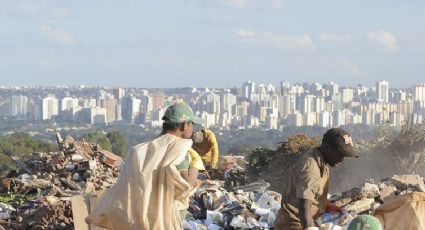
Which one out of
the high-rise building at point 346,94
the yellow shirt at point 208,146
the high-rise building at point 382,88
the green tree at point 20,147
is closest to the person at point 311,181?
the yellow shirt at point 208,146

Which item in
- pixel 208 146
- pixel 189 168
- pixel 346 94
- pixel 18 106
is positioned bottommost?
pixel 18 106

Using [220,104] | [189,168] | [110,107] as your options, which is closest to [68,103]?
[110,107]

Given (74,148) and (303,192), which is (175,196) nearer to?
(303,192)

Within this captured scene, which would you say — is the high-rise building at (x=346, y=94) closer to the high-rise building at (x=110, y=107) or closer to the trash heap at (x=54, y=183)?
the high-rise building at (x=110, y=107)

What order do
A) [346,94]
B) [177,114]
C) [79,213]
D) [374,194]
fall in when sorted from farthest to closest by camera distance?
[346,94], [374,194], [79,213], [177,114]

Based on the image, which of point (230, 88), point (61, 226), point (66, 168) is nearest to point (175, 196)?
point (61, 226)

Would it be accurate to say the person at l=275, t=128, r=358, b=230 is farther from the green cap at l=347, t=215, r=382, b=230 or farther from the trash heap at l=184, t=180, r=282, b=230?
the trash heap at l=184, t=180, r=282, b=230

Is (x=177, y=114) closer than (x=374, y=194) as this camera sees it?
Yes

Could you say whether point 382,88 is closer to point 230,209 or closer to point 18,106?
point 18,106
